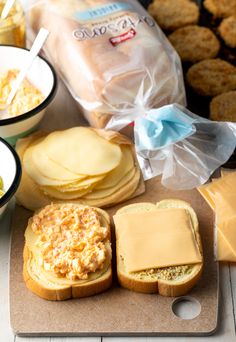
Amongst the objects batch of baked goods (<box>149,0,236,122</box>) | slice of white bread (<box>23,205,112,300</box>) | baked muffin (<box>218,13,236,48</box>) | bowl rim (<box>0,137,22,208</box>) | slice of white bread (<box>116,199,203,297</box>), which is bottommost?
baked muffin (<box>218,13,236,48</box>)

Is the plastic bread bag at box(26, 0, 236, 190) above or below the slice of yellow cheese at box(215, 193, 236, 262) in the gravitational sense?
above

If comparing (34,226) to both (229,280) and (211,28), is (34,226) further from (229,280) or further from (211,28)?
(211,28)

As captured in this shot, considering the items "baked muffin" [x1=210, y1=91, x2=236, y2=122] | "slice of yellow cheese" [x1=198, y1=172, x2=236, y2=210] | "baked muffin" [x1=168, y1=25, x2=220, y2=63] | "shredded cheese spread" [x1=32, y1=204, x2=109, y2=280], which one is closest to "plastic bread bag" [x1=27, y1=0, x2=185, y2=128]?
"baked muffin" [x1=210, y1=91, x2=236, y2=122]

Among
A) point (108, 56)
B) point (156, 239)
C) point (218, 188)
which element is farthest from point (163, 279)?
point (108, 56)

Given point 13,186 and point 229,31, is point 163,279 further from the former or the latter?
point 229,31

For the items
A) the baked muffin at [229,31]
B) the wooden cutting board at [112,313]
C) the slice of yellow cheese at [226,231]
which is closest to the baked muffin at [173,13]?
the baked muffin at [229,31]

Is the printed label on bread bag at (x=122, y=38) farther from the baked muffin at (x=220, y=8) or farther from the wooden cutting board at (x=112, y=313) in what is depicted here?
the wooden cutting board at (x=112, y=313)

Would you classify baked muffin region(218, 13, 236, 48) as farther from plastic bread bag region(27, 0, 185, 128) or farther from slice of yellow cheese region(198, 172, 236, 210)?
slice of yellow cheese region(198, 172, 236, 210)
